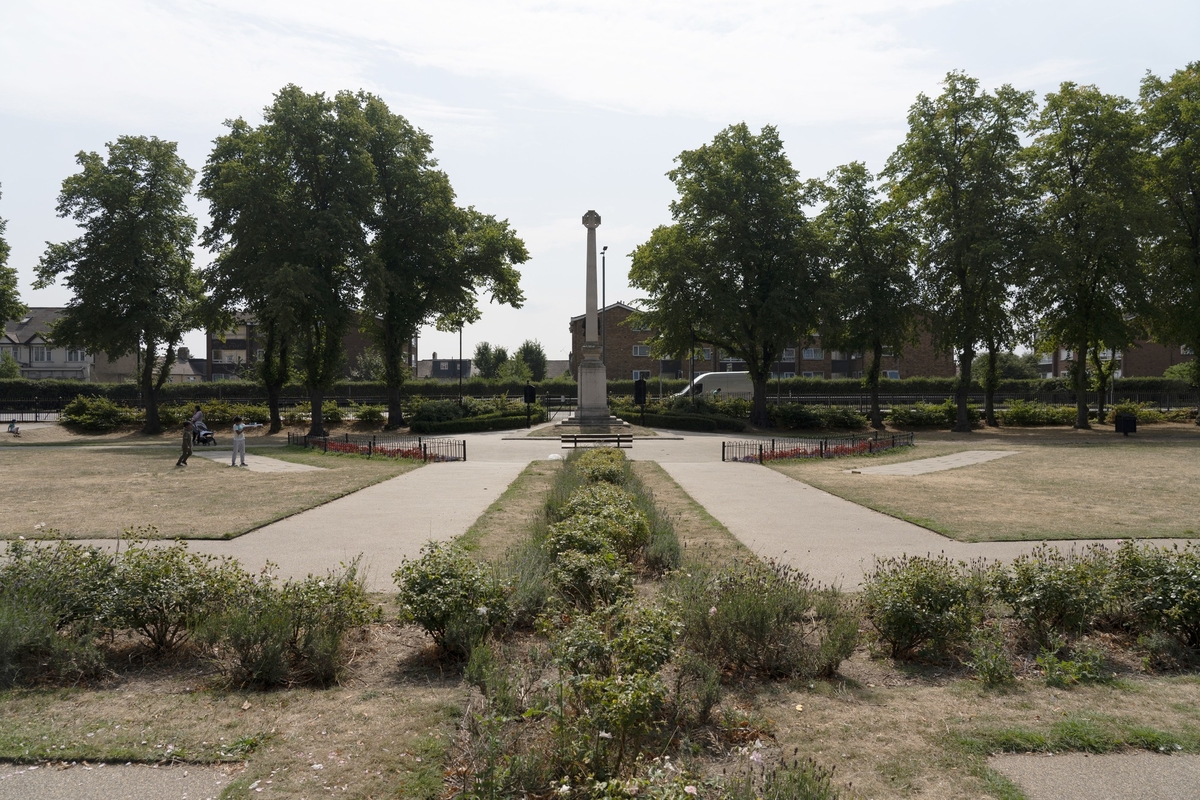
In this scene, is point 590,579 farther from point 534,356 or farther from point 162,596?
point 534,356

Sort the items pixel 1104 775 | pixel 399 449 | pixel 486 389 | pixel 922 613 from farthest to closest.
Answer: pixel 486 389 < pixel 399 449 < pixel 922 613 < pixel 1104 775

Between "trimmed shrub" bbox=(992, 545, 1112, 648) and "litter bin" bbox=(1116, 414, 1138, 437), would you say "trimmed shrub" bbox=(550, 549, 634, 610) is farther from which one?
"litter bin" bbox=(1116, 414, 1138, 437)

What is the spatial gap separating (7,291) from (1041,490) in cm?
4198

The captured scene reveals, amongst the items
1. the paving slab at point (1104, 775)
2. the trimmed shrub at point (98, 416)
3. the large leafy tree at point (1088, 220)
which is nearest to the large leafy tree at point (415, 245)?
the trimmed shrub at point (98, 416)

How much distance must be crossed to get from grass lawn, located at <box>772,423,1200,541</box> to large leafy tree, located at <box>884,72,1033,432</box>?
1082cm

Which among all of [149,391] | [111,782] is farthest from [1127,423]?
[149,391]

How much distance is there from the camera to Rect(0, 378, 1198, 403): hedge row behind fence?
178ft

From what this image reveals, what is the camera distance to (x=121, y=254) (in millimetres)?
34938

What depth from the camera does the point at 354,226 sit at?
110 ft

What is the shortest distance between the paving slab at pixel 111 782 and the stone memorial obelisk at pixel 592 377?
1228 inches

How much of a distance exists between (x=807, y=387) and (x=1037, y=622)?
5685 cm

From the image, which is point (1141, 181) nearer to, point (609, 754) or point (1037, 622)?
point (1037, 622)

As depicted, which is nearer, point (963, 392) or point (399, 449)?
point (399, 449)

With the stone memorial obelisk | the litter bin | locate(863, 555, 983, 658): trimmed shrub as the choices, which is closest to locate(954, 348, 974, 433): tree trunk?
the litter bin
